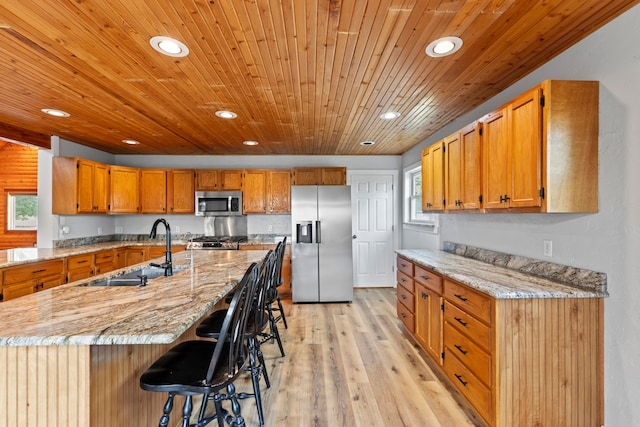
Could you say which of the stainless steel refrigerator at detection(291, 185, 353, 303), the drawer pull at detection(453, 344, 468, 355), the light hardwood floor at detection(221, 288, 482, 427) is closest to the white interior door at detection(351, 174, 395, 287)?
the stainless steel refrigerator at detection(291, 185, 353, 303)

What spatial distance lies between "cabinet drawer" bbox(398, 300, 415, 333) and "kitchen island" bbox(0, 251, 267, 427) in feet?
7.38

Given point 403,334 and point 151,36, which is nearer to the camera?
point 151,36

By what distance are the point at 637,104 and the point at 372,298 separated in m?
3.90

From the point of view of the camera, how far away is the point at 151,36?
1.83 metres

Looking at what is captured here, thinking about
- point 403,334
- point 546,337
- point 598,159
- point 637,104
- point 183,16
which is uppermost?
point 183,16

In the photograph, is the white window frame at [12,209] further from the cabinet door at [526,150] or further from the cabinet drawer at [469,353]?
the cabinet door at [526,150]

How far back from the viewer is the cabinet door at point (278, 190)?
5.17 m

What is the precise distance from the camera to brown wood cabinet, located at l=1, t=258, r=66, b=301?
2971 millimetres

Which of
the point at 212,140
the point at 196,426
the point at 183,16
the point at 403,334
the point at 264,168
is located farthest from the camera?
the point at 264,168

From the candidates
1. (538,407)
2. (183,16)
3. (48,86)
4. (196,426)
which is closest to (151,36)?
(183,16)

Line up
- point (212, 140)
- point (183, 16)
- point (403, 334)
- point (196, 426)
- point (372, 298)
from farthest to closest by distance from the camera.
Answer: point (372, 298) → point (212, 140) → point (403, 334) → point (183, 16) → point (196, 426)

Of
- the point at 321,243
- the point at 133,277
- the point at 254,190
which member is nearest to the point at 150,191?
the point at 254,190

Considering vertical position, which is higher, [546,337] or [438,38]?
[438,38]

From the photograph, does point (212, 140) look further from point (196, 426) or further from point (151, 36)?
point (196, 426)
